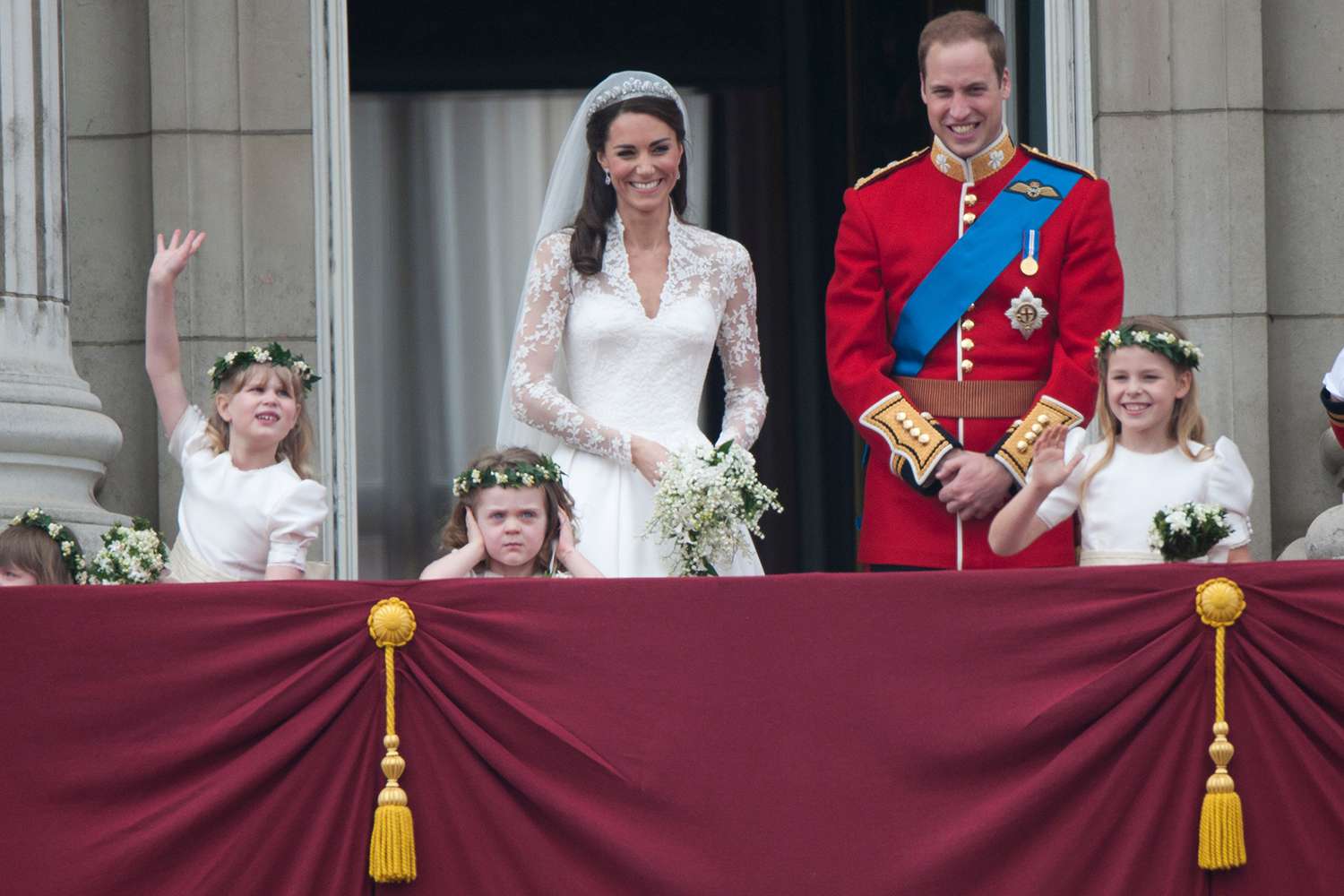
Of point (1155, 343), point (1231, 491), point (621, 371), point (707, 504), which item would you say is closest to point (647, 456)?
point (621, 371)

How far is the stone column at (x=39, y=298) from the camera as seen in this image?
5992mm

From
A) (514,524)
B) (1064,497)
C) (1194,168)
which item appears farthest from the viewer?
(1194,168)

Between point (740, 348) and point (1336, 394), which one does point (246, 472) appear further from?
point (1336, 394)

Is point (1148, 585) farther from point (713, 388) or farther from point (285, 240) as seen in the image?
point (713, 388)

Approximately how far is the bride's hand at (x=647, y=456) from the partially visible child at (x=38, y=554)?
1.27 metres

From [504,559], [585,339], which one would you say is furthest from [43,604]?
[585,339]

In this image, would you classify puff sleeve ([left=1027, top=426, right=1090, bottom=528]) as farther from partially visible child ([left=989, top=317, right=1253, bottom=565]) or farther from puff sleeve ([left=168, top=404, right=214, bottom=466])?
puff sleeve ([left=168, top=404, right=214, bottom=466])

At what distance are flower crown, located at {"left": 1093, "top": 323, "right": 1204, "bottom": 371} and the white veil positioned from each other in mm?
1232

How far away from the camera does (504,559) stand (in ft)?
15.9

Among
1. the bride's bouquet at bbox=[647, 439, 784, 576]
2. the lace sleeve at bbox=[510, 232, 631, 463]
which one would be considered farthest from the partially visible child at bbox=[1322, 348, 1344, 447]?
the lace sleeve at bbox=[510, 232, 631, 463]

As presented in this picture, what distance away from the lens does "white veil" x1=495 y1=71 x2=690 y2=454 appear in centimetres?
551

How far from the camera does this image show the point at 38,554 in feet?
15.8

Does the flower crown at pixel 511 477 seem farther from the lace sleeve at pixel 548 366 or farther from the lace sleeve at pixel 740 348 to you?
the lace sleeve at pixel 740 348

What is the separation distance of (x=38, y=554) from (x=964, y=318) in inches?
82.7
